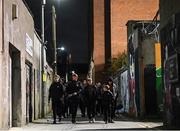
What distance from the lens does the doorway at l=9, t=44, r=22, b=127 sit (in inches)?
766

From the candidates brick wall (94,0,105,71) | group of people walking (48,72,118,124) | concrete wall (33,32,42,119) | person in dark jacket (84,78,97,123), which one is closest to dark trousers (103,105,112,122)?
group of people walking (48,72,118,124)

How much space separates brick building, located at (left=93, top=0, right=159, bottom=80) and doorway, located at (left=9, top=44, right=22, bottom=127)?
179 feet

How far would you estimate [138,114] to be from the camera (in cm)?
2708

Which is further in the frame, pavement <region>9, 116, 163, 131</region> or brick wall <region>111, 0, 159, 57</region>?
brick wall <region>111, 0, 159, 57</region>

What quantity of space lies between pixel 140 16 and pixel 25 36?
5538 centimetres

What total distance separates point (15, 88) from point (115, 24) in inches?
2237

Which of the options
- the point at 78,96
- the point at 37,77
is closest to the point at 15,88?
the point at 78,96

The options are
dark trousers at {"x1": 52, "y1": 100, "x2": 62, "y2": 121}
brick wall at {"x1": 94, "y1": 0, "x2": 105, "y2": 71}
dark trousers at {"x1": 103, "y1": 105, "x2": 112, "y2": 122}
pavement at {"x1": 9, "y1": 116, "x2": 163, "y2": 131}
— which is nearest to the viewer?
pavement at {"x1": 9, "y1": 116, "x2": 163, "y2": 131}

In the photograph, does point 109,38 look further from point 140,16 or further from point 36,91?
point 36,91

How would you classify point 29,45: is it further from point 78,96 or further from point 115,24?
point 115,24

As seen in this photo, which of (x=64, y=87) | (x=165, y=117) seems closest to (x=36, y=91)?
(x=64, y=87)

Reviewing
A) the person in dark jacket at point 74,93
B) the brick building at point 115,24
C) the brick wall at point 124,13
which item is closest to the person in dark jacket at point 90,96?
the person in dark jacket at point 74,93

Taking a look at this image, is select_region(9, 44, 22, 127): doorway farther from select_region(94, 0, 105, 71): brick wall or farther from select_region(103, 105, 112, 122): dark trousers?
select_region(94, 0, 105, 71): brick wall

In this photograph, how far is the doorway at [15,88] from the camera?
63.9 feet
